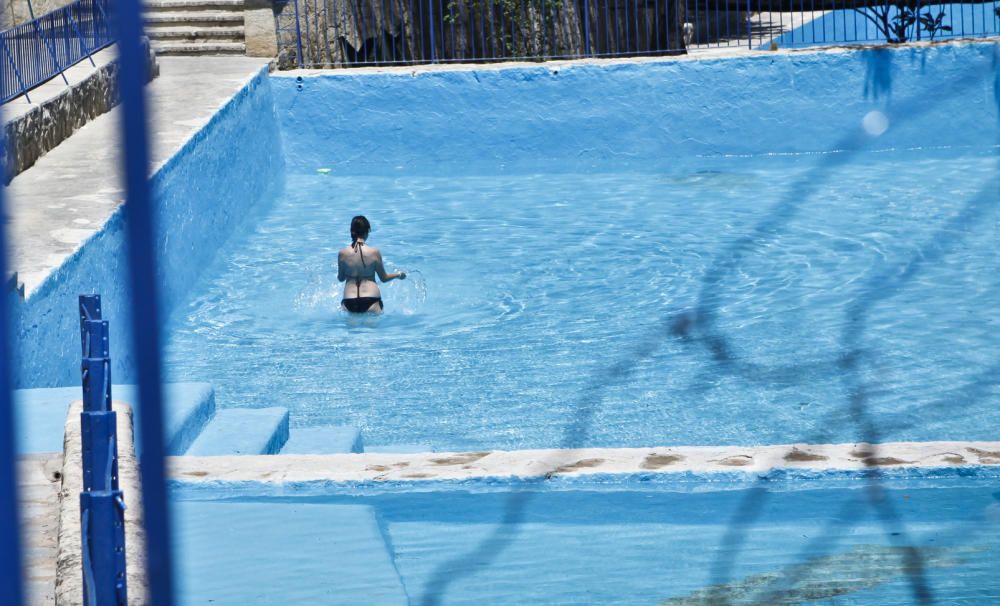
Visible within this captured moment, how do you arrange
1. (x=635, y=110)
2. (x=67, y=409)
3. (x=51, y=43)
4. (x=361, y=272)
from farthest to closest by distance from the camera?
(x=635, y=110) → (x=51, y=43) → (x=361, y=272) → (x=67, y=409)

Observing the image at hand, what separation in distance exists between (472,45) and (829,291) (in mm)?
7445

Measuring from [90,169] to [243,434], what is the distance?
16.7 feet

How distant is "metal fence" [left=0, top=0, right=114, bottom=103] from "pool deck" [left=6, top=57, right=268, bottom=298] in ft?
2.01

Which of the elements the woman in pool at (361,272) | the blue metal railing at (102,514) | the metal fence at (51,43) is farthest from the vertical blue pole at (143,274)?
the metal fence at (51,43)

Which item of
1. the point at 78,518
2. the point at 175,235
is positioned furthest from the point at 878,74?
the point at 78,518

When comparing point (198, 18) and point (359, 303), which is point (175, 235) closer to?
point (359, 303)

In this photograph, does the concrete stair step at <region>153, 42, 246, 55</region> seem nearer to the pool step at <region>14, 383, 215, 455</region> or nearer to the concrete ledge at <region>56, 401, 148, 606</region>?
the pool step at <region>14, 383, 215, 455</region>

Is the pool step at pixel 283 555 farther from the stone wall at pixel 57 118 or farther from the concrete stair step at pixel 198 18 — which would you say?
the concrete stair step at pixel 198 18

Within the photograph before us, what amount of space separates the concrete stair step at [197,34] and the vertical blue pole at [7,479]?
50.9ft

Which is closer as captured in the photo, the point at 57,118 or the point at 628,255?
the point at 628,255

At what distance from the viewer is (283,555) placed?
5.53m

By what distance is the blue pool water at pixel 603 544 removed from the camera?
5383 mm

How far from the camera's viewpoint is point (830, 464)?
5945 mm

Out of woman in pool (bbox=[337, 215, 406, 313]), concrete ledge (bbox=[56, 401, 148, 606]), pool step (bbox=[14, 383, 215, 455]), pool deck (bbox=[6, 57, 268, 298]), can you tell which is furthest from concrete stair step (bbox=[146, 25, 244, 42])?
concrete ledge (bbox=[56, 401, 148, 606])
